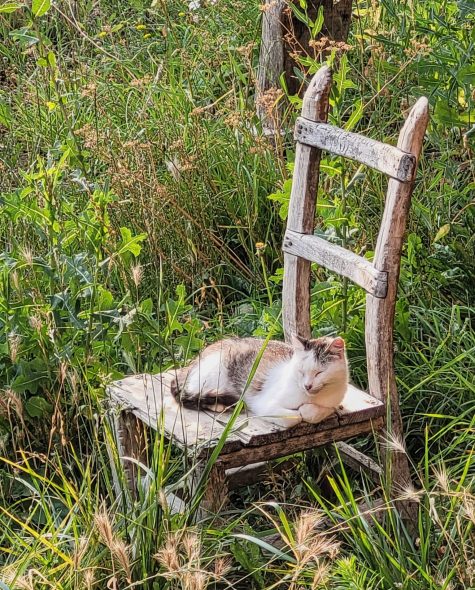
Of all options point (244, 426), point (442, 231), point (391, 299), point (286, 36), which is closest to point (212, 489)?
point (244, 426)

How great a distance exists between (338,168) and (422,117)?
1020 mm

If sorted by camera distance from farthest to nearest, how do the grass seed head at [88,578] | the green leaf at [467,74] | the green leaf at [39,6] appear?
the green leaf at [467,74], the green leaf at [39,6], the grass seed head at [88,578]

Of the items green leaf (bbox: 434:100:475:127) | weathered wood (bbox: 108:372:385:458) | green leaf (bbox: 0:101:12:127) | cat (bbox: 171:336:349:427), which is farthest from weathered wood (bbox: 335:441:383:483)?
green leaf (bbox: 0:101:12:127)

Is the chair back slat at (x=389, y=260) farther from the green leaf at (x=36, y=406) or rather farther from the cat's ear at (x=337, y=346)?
the green leaf at (x=36, y=406)

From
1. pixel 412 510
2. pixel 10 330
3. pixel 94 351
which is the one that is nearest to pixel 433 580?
pixel 412 510

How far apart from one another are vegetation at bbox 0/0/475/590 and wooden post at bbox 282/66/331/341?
0.23m

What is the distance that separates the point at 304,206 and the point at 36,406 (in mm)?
1310

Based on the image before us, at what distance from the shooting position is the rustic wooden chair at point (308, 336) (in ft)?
10.4

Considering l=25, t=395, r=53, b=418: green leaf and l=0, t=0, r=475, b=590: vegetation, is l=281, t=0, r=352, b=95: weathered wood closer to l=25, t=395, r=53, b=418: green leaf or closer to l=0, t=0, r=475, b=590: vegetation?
l=0, t=0, r=475, b=590: vegetation

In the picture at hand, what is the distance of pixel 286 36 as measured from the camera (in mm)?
5383

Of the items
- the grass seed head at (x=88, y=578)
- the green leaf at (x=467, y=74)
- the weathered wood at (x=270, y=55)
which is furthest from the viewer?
the weathered wood at (x=270, y=55)

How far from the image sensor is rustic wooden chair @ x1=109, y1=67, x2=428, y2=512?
10.4 ft

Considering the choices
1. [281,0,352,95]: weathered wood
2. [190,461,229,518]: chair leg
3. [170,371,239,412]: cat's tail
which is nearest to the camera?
[190,461,229,518]: chair leg

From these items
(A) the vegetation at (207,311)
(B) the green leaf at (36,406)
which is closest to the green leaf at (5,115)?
(A) the vegetation at (207,311)
